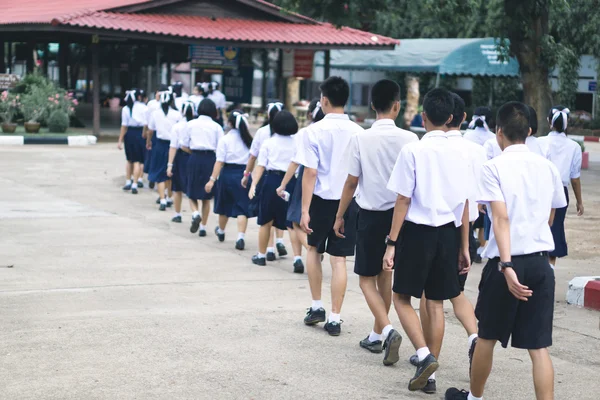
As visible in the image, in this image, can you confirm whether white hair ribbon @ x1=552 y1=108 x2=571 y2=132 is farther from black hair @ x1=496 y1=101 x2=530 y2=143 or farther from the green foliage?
the green foliage

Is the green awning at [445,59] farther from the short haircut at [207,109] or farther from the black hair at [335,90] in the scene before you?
the black hair at [335,90]

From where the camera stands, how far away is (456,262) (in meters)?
6.03

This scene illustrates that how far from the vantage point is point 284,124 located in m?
10.0

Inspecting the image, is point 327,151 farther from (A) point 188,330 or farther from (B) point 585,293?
(B) point 585,293

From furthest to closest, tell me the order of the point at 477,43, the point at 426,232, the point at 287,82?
the point at 287,82 → the point at 477,43 → the point at 426,232

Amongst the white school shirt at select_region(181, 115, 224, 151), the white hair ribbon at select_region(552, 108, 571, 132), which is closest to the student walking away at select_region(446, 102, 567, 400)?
the white hair ribbon at select_region(552, 108, 571, 132)

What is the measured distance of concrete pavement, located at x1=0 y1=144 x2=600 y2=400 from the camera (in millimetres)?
5945

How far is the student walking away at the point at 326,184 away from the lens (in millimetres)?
7332

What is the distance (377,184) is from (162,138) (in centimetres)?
882

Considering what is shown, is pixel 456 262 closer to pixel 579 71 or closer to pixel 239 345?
pixel 239 345

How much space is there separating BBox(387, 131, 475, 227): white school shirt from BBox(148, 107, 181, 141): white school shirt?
9.17 m

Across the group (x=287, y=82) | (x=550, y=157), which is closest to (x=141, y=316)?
(x=550, y=157)

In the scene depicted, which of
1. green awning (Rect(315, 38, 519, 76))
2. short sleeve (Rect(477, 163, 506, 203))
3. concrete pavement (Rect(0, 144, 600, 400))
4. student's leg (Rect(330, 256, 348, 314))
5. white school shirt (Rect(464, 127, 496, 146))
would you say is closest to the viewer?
short sleeve (Rect(477, 163, 506, 203))

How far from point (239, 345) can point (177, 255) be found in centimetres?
404
